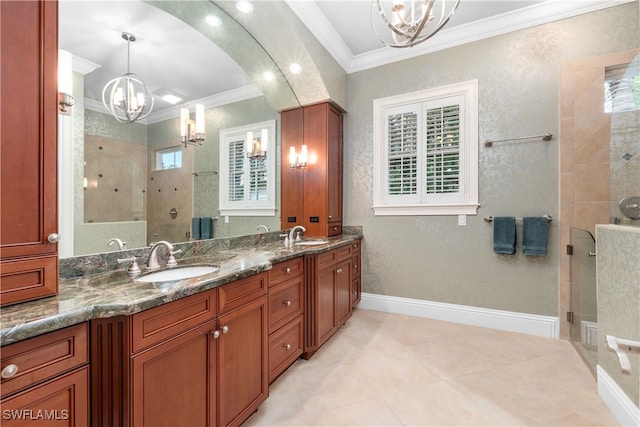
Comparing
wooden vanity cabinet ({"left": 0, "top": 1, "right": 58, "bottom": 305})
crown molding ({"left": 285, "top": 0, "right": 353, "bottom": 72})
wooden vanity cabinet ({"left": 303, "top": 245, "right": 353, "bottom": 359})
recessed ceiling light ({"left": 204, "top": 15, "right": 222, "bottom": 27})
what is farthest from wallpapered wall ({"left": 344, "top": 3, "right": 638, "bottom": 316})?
wooden vanity cabinet ({"left": 0, "top": 1, "right": 58, "bottom": 305})

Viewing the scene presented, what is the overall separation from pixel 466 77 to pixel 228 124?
251 cm

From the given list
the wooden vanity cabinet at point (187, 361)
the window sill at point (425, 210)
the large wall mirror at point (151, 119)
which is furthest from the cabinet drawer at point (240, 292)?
the window sill at point (425, 210)

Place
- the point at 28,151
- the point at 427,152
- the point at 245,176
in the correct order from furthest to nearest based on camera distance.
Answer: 1. the point at 427,152
2. the point at 245,176
3. the point at 28,151

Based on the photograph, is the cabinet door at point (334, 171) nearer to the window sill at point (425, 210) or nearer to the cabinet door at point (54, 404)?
the window sill at point (425, 210)

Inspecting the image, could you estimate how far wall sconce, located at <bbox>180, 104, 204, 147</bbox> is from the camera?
2042 millimetres

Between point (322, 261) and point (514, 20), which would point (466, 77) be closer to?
point (514, 20)

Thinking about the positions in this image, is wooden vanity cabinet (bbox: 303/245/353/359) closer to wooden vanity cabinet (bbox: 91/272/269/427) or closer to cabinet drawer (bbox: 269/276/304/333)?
cabinet drawer (bbox: 269/276/304/333)

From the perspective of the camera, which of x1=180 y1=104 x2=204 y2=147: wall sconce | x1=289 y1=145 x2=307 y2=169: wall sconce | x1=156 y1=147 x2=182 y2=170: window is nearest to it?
x1=156 y1=147 x2=182 y2=170: window

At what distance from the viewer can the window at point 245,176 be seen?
2447mm

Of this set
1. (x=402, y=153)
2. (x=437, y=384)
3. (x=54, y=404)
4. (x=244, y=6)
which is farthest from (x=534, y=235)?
(x=54, y=404)

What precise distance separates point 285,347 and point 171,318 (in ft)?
3.57

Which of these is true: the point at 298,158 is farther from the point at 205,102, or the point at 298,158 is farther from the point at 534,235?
the point at 534,235

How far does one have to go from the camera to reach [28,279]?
0.95 meters

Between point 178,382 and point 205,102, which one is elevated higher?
point 205,102
